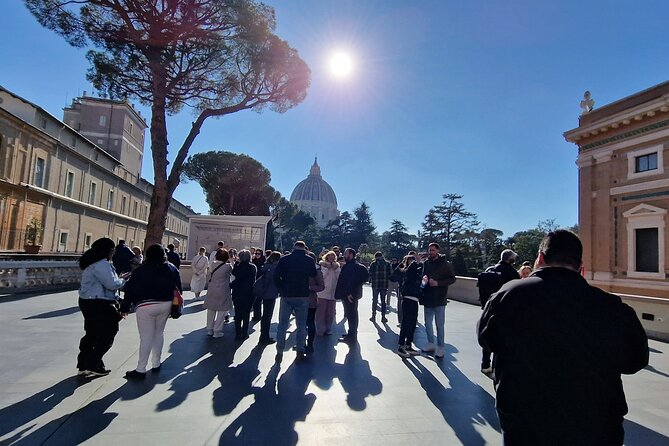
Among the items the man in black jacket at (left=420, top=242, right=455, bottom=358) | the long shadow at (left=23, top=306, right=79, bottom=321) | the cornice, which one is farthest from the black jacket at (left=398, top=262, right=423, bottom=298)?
the cornice

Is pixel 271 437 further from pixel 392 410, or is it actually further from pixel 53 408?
pixel 53 408

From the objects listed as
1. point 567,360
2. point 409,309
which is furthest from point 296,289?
point 567,360

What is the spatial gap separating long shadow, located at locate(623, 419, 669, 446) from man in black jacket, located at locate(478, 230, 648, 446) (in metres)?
2.28

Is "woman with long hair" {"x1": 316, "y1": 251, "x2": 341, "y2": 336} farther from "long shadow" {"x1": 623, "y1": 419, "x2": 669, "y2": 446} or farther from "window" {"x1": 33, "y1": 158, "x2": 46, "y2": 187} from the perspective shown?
"window" {"x1": 33, "y1": 158, "x2": 46, "y2": 187}

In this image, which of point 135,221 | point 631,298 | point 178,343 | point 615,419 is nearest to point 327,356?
point 178,343

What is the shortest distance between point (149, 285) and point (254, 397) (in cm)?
185

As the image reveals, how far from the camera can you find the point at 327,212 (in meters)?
121

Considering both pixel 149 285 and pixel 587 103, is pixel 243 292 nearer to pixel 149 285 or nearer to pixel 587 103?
pixel 149 285

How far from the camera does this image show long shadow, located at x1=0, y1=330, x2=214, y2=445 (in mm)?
3094

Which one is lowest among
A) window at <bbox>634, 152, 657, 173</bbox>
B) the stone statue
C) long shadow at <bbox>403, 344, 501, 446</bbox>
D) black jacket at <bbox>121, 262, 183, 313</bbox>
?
long shadow at <bbox>403, 344, 501, 446</bbox>

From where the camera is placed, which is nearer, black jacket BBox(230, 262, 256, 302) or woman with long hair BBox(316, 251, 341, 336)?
black jacket BBox(230, 262, 256, 302)

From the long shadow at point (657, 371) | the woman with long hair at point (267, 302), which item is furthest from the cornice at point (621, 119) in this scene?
the woman with long hair at point (267, 302)

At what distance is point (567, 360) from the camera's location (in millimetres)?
1764

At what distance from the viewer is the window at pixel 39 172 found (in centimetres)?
2319
